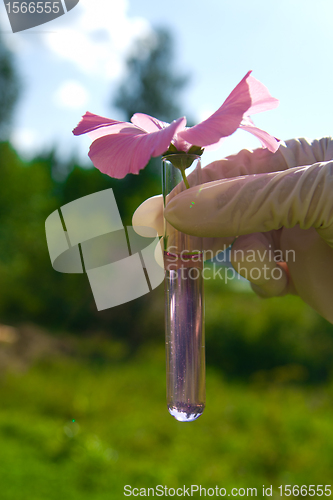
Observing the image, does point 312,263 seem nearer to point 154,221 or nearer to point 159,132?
point 154,221

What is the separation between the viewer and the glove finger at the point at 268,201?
0.68 metres

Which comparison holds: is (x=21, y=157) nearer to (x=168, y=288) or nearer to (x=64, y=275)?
(x=64, y=275)

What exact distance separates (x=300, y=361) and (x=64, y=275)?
355 cm

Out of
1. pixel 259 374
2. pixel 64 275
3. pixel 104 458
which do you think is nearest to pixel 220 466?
pixel 104 458

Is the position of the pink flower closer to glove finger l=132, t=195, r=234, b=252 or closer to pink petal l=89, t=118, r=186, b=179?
pink petal l=89, t=118, r=186, b=179

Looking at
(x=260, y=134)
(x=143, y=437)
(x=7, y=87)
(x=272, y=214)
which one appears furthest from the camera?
(x=7, y=87)

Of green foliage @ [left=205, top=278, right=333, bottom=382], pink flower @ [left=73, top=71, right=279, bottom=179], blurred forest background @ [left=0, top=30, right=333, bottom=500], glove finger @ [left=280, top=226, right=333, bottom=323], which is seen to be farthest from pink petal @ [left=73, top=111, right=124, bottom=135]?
green foliage @ [left=205, top=278, right=333, bottom=382]

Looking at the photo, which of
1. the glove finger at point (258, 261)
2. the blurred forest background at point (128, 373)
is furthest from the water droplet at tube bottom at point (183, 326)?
the blurred forest background at point (128, 373)

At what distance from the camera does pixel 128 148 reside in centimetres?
53

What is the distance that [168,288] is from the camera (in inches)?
24.7

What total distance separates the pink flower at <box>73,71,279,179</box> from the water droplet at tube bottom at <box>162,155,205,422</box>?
0.25 feet

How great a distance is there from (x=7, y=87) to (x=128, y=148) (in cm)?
735

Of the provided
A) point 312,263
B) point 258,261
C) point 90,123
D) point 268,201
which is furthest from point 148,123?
point 312,263

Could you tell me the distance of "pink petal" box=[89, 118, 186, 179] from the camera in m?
0.47
